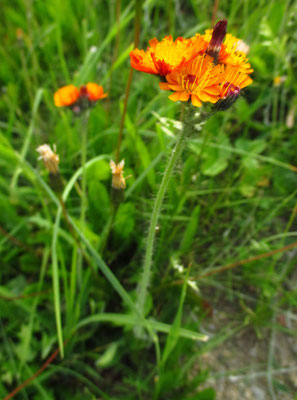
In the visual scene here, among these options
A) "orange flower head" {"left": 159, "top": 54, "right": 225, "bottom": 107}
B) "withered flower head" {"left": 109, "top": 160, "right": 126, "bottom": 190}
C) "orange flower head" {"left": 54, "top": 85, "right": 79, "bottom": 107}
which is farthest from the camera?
"orange flower head" {"left": 54, "top": 85, "right": 79, "bottom": 107}

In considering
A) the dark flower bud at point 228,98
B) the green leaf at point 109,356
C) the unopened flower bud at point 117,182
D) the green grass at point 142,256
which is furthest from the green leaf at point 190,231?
the dark flower bud at point 228,98

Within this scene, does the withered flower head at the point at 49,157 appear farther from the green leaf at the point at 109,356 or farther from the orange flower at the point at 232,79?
the green leaf at the point at 109,356

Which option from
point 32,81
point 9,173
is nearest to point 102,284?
point 9,173

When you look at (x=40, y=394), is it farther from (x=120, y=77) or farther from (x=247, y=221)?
(x=120, y=77)

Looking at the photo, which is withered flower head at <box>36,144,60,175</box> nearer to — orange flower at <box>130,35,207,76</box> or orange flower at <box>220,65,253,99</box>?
orange flower at <box>130,35,207,76</box>

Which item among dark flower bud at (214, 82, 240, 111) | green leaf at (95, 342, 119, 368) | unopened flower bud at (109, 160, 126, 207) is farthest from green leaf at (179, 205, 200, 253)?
dark flower bud at (214, 82, 240, 111)

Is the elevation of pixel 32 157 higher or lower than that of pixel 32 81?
lower
